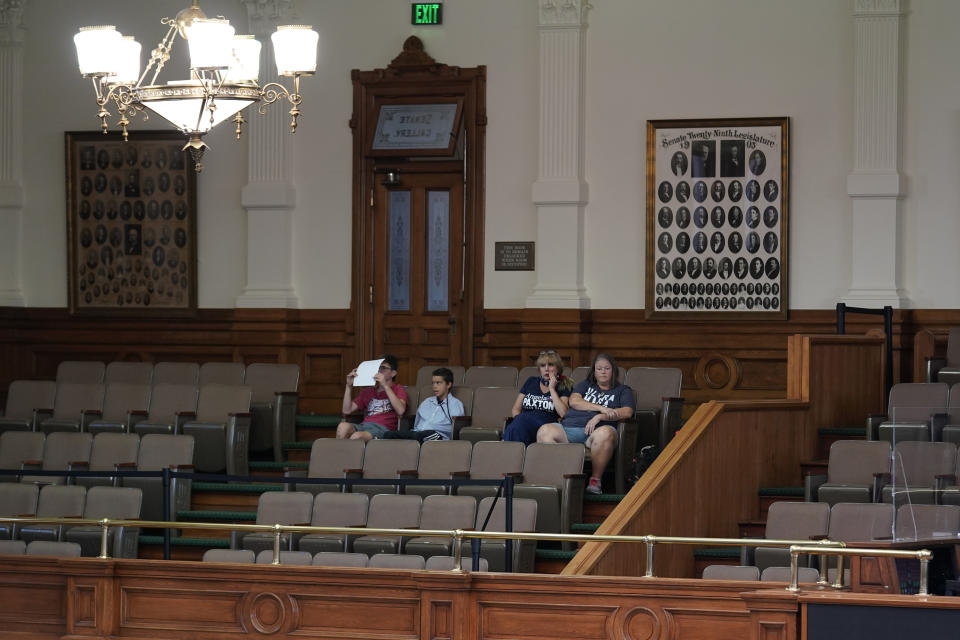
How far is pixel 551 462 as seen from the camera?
27.2 feet

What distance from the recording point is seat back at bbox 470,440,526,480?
27.4 feet

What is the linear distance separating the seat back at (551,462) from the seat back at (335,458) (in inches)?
42.1

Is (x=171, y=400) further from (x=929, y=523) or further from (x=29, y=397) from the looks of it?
(x=929, y=523)

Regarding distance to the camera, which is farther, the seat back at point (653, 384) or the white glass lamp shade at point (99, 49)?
the seat back at point (653, 384)

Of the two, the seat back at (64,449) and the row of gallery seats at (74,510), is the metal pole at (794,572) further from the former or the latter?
the seat back at (64,449)

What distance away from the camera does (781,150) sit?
36.0 ft

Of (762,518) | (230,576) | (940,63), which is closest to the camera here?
(230,576)

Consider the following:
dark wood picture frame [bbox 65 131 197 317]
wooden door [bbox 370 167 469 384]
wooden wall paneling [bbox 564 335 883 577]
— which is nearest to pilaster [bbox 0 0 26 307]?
dark wood picture frame [bbox 65 131 197 317]

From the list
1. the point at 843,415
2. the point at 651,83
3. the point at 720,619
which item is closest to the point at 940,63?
the point at 651,83

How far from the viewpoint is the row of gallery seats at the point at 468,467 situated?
8039 millimetres

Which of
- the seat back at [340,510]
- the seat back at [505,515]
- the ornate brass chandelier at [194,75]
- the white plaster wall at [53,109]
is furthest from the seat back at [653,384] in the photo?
the white plaster wall at [53,109]

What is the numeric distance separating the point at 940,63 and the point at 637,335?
2926mm

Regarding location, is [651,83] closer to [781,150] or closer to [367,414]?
[781,150]

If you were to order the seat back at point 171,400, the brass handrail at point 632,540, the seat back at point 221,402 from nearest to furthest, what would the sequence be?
the brass handrail at point 632,540 < the seat back at point 221,402 < the seat back at point 171,400
